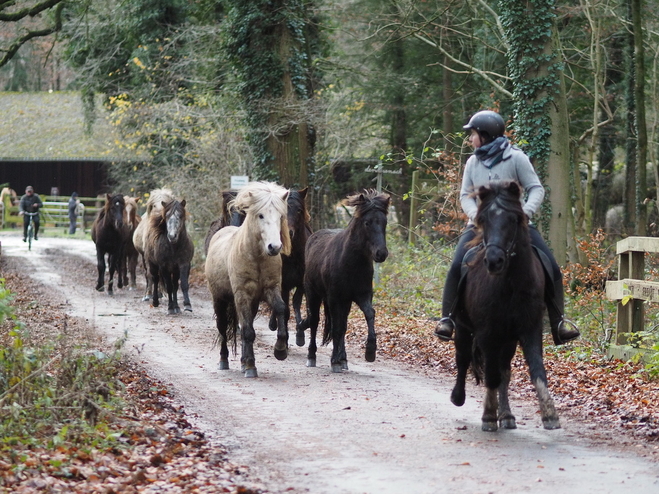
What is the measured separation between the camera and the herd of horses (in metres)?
6.99

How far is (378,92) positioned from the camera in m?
29.5

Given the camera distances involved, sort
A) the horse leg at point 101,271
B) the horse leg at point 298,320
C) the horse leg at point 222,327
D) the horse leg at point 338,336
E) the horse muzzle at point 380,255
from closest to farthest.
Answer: the horse muzzle at point 380,255, the horse leg at point 338,336, the horse leg at point 222,327, the horse leg at point 298,320, the horse leg at point 101,271

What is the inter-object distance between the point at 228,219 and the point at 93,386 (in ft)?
27.1

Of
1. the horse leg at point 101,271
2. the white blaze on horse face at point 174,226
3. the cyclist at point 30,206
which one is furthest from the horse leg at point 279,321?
the cyclist at point 30,206

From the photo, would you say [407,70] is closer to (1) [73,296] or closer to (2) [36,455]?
(1) [73,296]

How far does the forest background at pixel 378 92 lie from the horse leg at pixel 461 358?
6806 millimetres

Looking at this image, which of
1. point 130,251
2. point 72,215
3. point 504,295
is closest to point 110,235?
point 130,251

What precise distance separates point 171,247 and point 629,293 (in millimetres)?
10335

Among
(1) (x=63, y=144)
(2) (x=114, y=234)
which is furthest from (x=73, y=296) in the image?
(1) (x=63, y=144)

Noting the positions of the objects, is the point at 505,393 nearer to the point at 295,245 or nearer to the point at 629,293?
the point at 629,293

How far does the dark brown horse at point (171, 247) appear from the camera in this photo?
18.3m

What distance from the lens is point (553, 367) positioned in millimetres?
11211

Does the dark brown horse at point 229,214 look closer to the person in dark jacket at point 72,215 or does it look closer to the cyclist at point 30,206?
the cyclist at point 30,206

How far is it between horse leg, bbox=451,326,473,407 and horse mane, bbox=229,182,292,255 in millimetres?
3423
